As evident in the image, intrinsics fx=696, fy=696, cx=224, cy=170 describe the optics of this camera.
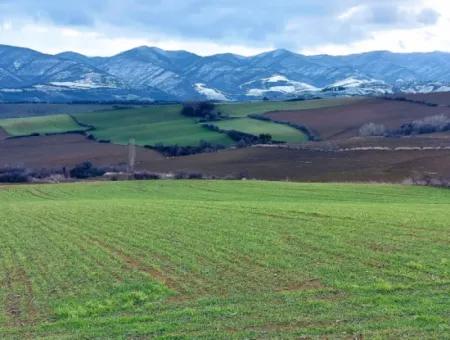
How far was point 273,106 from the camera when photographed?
137m

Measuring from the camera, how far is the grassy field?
15.8 metres

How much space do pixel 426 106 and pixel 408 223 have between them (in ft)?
300

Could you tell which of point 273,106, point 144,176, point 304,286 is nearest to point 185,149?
point 144,176

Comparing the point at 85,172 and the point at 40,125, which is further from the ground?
the point at 40,125

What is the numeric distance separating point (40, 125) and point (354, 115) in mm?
60261

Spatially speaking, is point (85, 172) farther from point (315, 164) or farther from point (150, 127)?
point (150, 127)

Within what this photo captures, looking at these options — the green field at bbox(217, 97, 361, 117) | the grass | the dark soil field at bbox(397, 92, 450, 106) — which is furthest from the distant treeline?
the green field at bbox(217, 97, 361, 117)

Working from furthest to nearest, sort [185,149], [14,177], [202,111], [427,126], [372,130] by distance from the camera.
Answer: [202,111] < [372,130] < [427,126] < [185,149] < [14,177]

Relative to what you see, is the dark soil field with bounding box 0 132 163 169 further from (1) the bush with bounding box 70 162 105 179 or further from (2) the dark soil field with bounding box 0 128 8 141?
(1) the bush with bounding box 70 162 105 179

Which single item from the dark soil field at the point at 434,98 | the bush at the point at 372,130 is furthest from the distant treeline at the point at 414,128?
the dark soil field at the point at 434,98

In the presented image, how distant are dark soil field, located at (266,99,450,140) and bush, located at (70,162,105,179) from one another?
3551 cm

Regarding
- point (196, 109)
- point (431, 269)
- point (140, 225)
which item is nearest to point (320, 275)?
point (431, 269)

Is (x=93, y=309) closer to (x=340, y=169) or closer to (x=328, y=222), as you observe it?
(x=328, y=222)

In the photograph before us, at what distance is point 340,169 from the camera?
6981 cm
